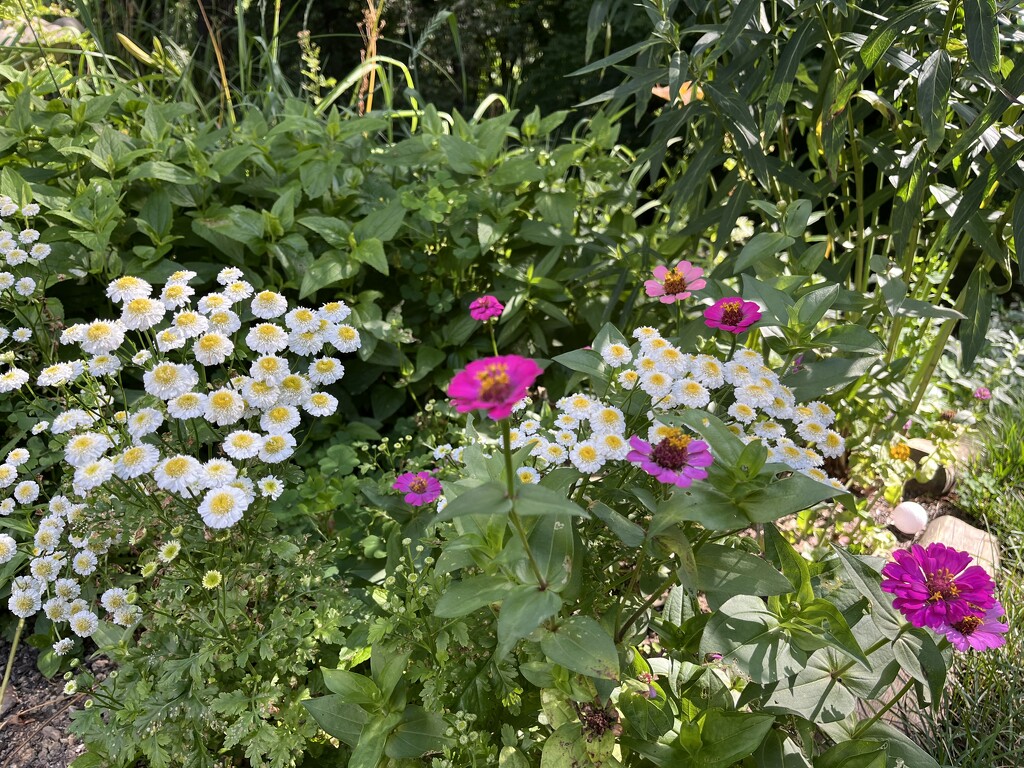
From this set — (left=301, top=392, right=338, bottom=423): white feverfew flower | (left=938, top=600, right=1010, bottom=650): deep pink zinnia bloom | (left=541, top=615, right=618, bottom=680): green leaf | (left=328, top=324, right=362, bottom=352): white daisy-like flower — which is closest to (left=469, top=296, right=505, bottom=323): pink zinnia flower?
(left=328, top=324, right=362, bottom=352): white daisy-like flower

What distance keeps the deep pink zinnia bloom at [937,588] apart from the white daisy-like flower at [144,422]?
1152mm

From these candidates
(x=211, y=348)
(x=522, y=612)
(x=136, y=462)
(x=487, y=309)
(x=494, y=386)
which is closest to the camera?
(x=494, y=386)

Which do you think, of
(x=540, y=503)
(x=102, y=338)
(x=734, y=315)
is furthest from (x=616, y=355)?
(x=102, y=338)

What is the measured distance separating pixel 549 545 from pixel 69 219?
1.65 meters

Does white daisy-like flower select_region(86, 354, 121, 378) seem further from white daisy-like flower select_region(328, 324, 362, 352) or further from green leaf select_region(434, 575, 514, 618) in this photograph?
green leaf select_region(434, 575, 514, 618)

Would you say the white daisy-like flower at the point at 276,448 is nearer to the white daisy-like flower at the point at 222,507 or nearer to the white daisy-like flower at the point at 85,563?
the white daisy-like flower at the point at 222,507

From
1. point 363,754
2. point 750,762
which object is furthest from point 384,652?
point 750,762

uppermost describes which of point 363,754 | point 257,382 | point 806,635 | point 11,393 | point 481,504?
point 481,504

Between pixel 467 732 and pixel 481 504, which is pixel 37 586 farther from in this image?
pixel 481 504

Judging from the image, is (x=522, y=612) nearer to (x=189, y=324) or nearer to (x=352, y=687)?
A: (x=352, y=687)

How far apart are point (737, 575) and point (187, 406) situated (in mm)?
898

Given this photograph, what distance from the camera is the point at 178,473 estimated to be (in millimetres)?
1104

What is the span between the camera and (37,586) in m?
1.35

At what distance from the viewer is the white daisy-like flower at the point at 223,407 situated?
1.18m
